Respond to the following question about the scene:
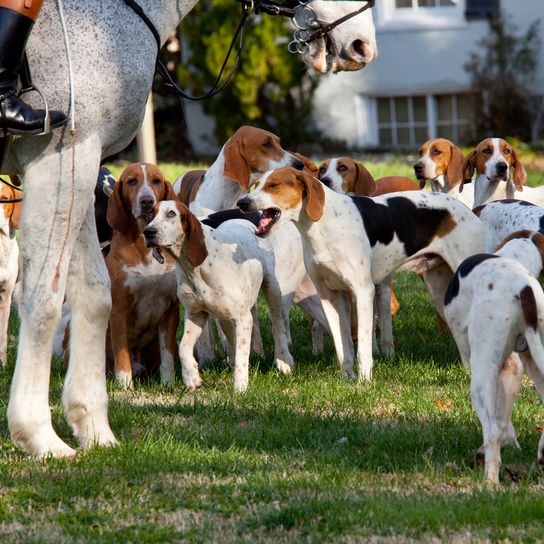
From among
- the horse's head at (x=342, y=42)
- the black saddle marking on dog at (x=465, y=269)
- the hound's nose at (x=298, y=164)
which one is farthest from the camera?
the hound's nose at (x=298, y=164)

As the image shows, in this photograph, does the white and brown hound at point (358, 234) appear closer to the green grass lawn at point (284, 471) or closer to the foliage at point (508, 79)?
the green grass lawn at point (284, 471)

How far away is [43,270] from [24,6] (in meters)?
1.18

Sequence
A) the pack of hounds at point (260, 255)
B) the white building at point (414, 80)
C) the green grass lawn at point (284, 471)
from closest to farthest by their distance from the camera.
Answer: the green grass lawn at point (284, 471) → the pack of hounds at point (260, 255) → the white building at point (414, 80)

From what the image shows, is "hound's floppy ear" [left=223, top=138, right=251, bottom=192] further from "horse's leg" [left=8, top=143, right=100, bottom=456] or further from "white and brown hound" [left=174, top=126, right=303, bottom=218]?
"horse's leg" [left=8, top=143, right=100, bottom=456]

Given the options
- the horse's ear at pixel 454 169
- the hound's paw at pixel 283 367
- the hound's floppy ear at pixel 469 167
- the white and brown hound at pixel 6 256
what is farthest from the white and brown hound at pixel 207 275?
the horse's ear at pixel 454 169

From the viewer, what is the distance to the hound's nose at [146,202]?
7426 mm

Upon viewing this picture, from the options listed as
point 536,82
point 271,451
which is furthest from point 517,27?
point 271,451

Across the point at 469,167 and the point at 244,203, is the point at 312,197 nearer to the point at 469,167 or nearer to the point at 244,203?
the point at 244,203

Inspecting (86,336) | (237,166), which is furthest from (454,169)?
(86,336)

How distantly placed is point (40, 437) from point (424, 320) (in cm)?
481

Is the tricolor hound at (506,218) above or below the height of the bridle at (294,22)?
below

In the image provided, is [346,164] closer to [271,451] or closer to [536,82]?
[271,451]

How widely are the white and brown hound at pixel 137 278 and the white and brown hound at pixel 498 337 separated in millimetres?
2872

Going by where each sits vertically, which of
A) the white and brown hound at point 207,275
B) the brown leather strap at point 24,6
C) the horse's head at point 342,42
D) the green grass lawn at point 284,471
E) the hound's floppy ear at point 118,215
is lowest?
the green grass lawn at point 284,471
